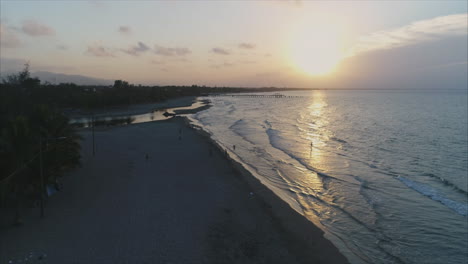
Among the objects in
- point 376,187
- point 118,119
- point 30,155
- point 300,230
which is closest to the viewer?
point 30,155

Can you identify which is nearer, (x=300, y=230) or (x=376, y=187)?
(x=300, y=230)

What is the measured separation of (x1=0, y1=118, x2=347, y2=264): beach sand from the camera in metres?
10.1

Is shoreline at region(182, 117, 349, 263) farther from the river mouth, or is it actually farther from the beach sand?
the river mouth

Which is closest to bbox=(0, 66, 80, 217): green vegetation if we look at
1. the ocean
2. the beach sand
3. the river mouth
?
the beach sand

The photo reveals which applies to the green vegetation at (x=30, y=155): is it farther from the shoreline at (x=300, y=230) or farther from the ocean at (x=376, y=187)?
the ocean at (x=376, y=187)

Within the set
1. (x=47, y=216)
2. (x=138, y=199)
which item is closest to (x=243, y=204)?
(x=138, y=199)

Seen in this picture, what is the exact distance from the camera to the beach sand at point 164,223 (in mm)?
10133

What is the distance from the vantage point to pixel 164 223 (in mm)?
12289

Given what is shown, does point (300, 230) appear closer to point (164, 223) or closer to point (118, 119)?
point (164, 223)

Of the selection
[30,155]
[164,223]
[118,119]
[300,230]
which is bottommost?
[300,230]

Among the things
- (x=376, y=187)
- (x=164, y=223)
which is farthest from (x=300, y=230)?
(x=376, y=187)

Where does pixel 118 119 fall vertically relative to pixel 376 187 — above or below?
above

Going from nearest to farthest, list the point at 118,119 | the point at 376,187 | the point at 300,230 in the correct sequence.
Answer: the point at 300,230, the point at 376,187, the point at 118,119

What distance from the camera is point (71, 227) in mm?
11672
